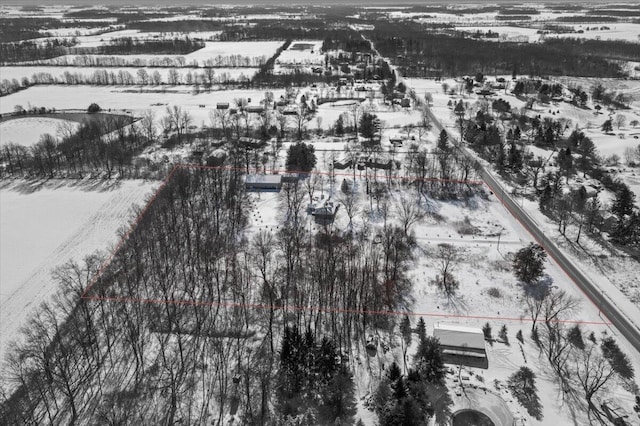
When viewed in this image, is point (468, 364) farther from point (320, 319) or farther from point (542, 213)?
point (542, 213)

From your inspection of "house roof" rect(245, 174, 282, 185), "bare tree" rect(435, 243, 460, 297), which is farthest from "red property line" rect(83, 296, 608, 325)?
"house roof" rect(245, 174, 282, 185)

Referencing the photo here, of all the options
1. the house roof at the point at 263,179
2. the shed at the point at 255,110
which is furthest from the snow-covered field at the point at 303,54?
the house roof at the point at 263,179

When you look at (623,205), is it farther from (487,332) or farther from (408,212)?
(487,332)

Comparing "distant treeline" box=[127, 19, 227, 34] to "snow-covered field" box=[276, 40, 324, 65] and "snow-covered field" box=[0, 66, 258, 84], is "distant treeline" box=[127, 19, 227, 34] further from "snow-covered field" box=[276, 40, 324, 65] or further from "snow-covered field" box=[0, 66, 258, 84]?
"snow-covered field" box=[0, 66, 258, 84]

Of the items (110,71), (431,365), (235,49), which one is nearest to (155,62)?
(110,71)

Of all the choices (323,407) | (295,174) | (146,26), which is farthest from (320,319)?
(146,26)
